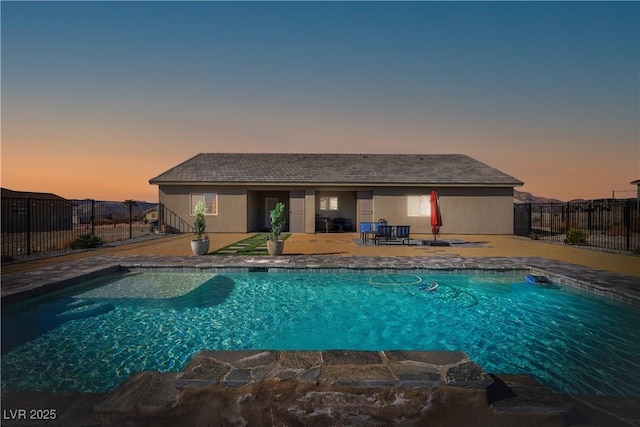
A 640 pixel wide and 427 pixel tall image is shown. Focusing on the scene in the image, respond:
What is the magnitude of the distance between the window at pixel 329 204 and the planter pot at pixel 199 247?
13.3m

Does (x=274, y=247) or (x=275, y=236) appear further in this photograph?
(x=275, y=236)

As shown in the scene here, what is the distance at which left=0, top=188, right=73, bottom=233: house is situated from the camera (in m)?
11.3

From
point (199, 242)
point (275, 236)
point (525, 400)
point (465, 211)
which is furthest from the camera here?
point (465, 211)

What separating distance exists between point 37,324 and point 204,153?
21663mm

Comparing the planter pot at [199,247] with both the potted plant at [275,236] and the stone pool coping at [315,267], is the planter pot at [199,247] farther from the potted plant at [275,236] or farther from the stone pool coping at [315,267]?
the potted plant at [275,236]

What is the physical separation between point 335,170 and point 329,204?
2.87 meters

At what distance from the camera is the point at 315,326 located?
17.9ft

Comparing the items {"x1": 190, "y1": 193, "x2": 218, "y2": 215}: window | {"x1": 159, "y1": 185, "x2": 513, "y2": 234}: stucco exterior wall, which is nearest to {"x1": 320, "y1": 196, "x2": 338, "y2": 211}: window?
{"x1": 159, "y1": 185, "x2": 513, "y2": 234}: stucco exterior wall

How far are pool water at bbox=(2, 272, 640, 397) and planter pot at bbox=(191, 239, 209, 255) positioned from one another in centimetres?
273

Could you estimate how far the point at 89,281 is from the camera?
309 inches

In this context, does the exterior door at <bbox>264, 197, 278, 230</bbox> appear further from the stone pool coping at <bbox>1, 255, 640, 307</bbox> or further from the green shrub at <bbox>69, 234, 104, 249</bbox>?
the stone pool coping at <bbox>1, 255, 640, 307</bbox>

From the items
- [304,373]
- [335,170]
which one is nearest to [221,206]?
[335,170]

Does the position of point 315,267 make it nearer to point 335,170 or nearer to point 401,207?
point 401,207

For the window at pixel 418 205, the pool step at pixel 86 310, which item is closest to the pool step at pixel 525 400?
the pool step at pixel 86 310
